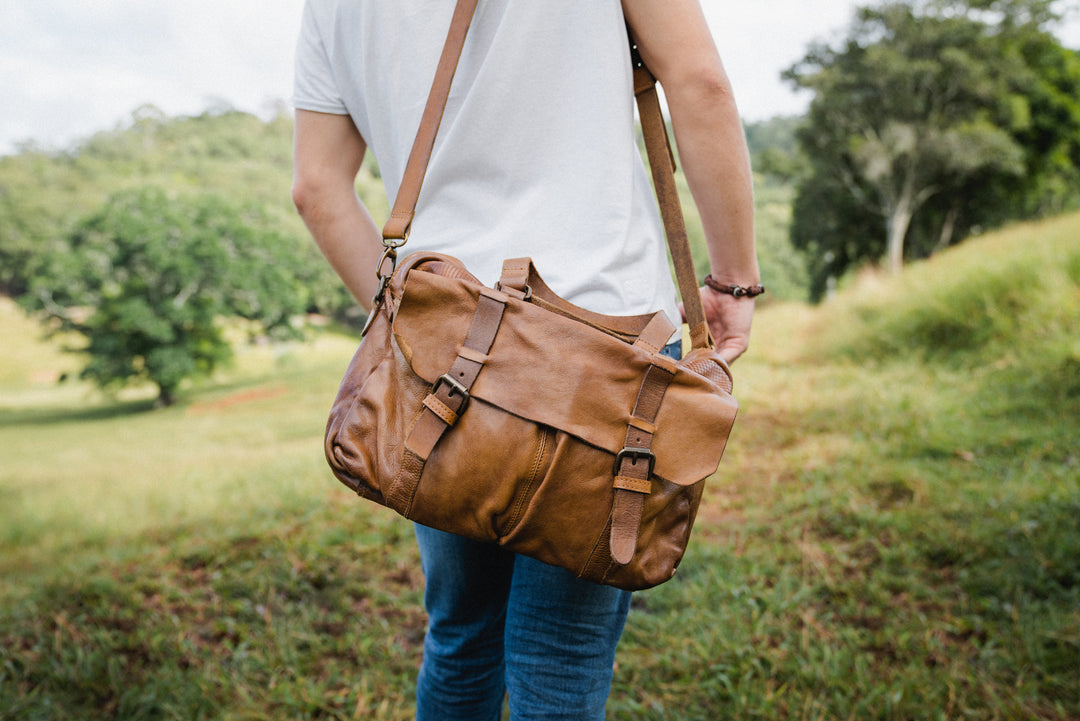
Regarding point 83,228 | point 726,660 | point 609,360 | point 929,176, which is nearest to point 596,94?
point 609,360

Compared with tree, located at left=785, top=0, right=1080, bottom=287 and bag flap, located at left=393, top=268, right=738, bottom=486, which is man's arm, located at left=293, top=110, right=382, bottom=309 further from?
tree, located at left=785, top=0, right=1080, bottom=287

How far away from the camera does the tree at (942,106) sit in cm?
1755

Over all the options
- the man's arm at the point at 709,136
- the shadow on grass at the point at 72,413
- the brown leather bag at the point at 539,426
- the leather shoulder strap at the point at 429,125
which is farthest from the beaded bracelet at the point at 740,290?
the shadow on grass at the point at 72,413

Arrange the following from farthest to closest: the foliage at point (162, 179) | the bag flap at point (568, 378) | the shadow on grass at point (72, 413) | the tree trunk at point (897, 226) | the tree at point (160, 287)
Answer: the foliage at point (162, 179) → the tree at point (160, 287) → the shadow on grass at point (72, 413) → the tree trunk at point (897, 226) → the bag flap at point (568, 378)

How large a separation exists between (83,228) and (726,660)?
87.3 feet

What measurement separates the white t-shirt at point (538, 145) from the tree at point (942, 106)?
19.5 meters

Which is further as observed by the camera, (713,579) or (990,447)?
(990,447)

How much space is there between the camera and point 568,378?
0.81 metres

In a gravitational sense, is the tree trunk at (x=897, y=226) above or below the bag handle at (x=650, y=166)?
below

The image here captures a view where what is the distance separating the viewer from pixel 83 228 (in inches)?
894

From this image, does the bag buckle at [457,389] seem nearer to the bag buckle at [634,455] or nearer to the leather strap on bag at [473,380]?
the leather strap on bag at [473,380]

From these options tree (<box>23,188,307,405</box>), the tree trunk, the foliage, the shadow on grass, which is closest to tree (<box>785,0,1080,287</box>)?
the tree trunk

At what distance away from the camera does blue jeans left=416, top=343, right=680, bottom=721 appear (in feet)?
3.05

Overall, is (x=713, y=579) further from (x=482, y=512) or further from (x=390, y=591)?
(x=482, y=512)
